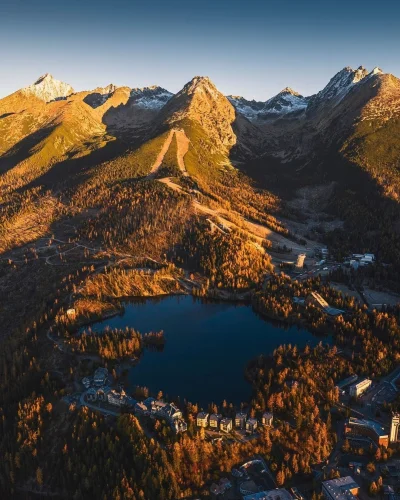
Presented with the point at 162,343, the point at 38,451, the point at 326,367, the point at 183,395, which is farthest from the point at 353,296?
the point at 38,451

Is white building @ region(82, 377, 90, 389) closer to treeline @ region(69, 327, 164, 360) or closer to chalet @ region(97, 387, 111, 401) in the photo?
chalet @ region(97, 387, 111, 401)

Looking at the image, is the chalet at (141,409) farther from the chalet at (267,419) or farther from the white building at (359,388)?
the white building at (359,388)

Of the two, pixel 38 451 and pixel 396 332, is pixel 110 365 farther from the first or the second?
pixel 396 332

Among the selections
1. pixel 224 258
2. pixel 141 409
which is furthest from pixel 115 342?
pixel 224 258

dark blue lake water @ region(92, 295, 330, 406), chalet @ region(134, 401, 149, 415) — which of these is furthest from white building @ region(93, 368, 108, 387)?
chalet @ region(134, 401, 149, 415)

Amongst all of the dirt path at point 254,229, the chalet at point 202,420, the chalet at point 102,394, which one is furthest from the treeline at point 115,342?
the dirt path at point 254,229
